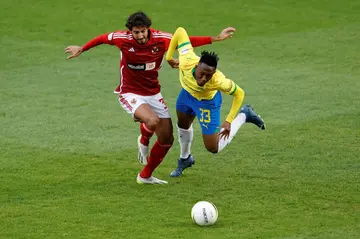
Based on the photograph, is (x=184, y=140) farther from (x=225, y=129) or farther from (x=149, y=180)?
(x=225, y=129)

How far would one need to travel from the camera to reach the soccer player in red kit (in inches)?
458

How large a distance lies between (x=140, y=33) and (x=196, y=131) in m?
3.61

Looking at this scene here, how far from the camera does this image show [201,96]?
11562mm

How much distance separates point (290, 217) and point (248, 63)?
9.44 meters

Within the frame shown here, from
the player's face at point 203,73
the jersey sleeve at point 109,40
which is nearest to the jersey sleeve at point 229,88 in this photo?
the player's face at point 203,73

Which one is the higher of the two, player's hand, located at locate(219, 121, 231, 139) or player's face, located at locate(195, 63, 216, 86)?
player's face, located at locate(195, 63, 216, 86)

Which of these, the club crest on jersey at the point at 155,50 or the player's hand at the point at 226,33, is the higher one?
the player's hand at the point at 226,33

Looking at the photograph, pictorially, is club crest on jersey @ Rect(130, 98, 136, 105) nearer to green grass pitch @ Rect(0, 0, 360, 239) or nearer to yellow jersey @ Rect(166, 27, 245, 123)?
yellow jersey @ Rect(166, 27, 245, 123)

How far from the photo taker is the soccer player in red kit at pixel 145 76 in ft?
38.1

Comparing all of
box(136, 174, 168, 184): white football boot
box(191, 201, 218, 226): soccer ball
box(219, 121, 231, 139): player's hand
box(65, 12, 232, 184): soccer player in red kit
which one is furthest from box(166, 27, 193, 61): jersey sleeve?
box(191, 201, 218, 226): soccer ball

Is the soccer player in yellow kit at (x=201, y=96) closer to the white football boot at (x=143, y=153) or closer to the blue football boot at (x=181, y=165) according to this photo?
the blue football boot at (x=181, y=165)

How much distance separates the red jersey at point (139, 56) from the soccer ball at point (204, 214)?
2.62 metres

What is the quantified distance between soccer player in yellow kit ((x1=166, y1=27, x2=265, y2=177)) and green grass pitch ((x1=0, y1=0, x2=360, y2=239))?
0.55 metres

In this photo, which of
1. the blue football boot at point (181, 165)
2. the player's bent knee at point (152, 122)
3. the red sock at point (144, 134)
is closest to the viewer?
the player's bent knee at point (152, 122)
